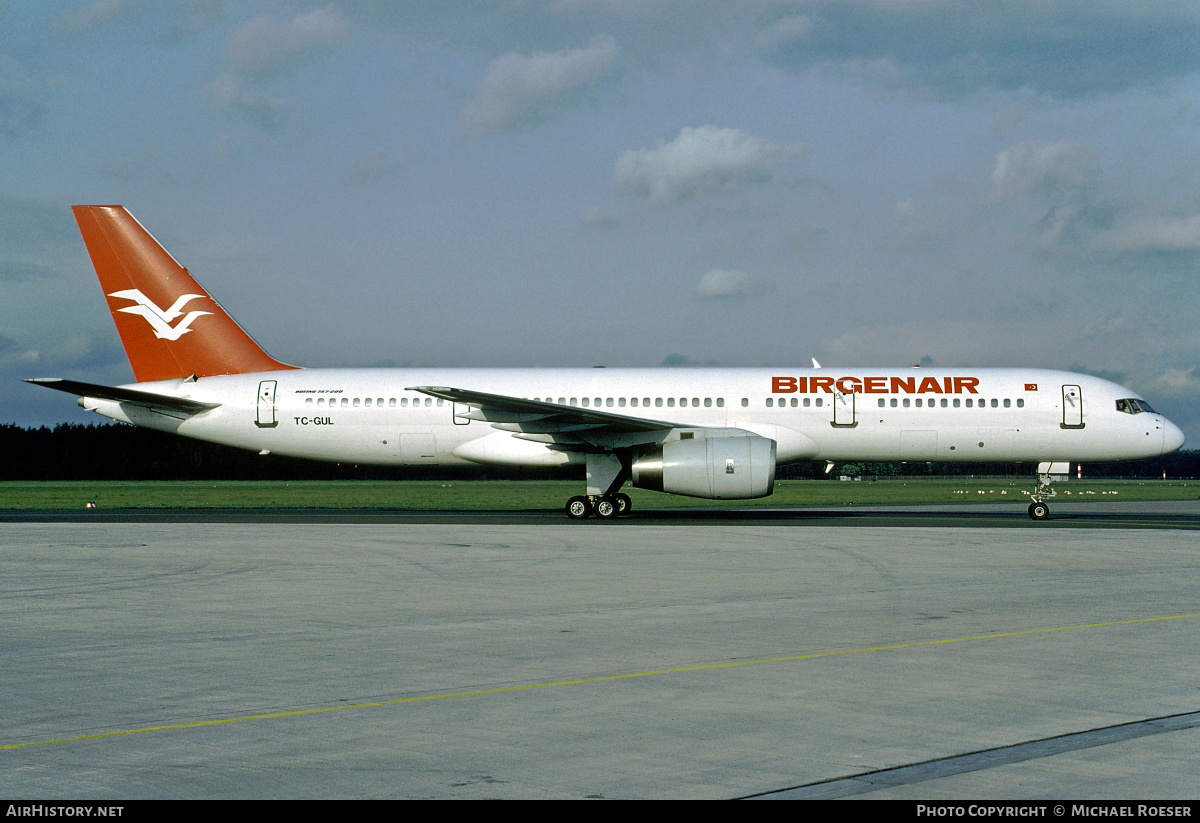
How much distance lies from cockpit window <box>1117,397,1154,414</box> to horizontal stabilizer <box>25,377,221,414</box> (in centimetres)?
2272

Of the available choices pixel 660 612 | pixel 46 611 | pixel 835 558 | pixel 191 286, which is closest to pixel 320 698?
pixel 660 612

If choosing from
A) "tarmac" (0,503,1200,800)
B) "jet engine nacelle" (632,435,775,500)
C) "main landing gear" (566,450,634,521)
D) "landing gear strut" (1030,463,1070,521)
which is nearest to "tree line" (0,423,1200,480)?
"landing gear strut" (1030,463,1070,521)

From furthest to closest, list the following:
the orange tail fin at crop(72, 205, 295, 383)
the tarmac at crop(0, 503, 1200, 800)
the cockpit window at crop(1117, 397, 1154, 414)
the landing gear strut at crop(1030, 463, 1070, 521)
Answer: the orange tail fin at crop(72, 205, 295, 383) < the cockpit window at crop(1117, 397, 1154, 414) < the landing gear strut at crop(1030, 463, 1070, 521) < the tarmac at crop(0, 503, 1200, 800)

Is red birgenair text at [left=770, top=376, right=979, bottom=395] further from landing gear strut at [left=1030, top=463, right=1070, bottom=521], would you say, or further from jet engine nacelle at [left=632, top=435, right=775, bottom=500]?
jet engine nacelle at [left=632, top=435, right=775, bottom=500]

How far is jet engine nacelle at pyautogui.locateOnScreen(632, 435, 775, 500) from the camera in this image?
915 inches

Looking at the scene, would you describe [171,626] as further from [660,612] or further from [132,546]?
[132,546]

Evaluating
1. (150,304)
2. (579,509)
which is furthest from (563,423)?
(150,304)

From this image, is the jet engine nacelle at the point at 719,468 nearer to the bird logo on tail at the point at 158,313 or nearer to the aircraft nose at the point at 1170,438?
the aircraft nose at the point at 1170,438

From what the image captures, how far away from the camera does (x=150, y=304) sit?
27.6 meters

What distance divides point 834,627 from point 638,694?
339 centimetres

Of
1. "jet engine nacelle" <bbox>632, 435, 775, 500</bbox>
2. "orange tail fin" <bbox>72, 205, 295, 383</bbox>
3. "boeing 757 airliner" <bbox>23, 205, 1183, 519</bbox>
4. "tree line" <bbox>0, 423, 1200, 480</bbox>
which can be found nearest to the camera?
"jet engine nacelle" <bbox>632, 435, 775, 500</bbox>

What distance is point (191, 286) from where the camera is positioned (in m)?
27.9

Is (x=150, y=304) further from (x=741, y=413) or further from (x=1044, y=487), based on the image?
(x=1044, y=487)

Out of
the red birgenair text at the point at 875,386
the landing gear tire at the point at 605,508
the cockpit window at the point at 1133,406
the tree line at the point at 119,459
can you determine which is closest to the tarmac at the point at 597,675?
the landing gear tire at the point at 605,508
